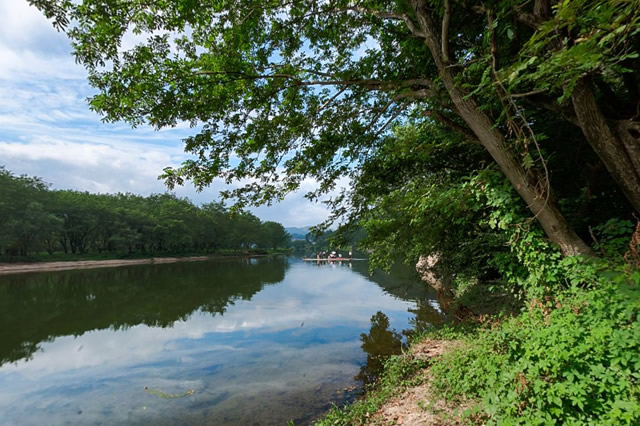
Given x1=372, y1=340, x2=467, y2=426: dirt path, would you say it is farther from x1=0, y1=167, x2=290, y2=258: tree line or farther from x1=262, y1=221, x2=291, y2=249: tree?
x1=262, y1=221, x2=291, y2=249: tree

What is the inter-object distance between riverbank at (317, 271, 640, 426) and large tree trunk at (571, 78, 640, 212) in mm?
1455

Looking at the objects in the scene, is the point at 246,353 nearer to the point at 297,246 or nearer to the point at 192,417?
the point at 192,417

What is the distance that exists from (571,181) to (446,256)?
3.55m

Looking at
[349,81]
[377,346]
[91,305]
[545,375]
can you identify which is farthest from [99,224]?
[545,375]

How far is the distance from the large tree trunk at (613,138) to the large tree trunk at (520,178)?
2.84 ft

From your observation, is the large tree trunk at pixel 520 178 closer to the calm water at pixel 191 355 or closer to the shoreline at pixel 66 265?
the calm water at pixel 191 355

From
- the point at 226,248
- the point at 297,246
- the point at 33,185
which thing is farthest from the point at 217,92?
the point at 297,246

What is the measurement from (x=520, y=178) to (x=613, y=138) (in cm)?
117

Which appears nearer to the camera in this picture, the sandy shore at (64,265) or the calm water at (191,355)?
the calm water at (191,355)

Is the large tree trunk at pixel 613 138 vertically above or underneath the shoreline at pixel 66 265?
above

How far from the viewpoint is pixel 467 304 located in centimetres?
887

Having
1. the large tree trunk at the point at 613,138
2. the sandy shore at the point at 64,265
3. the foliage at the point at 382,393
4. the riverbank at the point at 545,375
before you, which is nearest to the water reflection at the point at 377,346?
the foliage at the point at 382,393

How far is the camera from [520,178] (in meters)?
4.79

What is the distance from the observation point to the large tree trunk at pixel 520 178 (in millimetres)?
4750
